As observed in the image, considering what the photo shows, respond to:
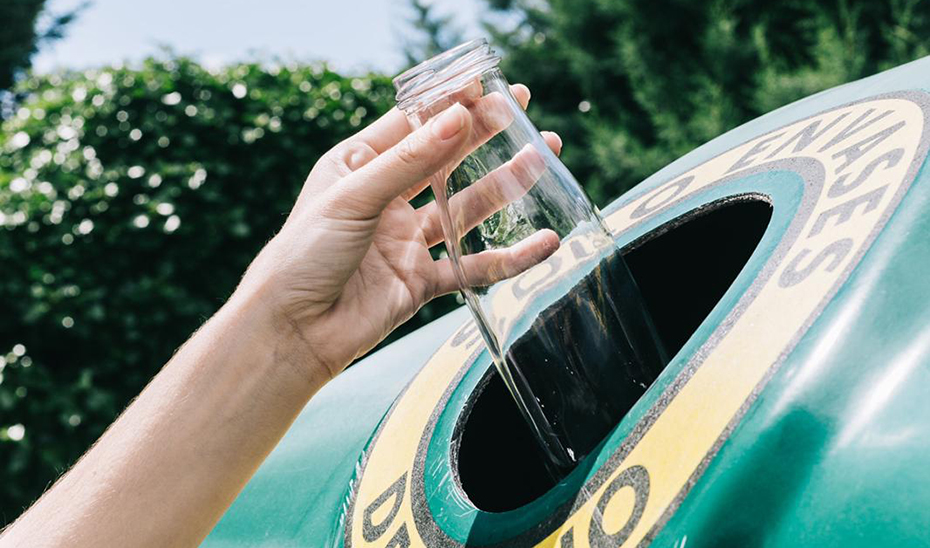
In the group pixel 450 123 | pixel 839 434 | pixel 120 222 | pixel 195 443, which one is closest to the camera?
pixel 839 434

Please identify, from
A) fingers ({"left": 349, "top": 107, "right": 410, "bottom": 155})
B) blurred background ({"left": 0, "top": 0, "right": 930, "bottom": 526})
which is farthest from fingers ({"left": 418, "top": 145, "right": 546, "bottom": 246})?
blurred background ({"left": 0, "top": 0, "right": 930, "bottom": 526})

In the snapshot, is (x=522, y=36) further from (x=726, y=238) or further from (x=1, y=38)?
(x=1, y=38)

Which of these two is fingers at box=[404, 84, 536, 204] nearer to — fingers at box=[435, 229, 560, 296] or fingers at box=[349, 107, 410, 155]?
fingers at box=[435, 229, 560, 296]

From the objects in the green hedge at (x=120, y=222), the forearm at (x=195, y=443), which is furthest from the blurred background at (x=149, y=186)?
the forearm at (x=195, y=443)

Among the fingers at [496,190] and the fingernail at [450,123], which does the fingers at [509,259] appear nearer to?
the fingers at [496,190]

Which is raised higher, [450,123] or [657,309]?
[450,123]

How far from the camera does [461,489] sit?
1088 mm

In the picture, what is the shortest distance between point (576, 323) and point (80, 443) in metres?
3.80

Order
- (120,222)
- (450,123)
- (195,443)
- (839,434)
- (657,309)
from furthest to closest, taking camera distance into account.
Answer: (120,222), (657,309), (195,443), (450,123), (839,434)

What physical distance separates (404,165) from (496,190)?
117 mm

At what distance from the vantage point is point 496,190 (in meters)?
1.10

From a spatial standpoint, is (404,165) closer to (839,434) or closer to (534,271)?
(534,271)

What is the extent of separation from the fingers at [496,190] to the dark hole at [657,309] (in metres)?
0.30

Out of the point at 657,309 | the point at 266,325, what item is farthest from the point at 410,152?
the point at 657,309
